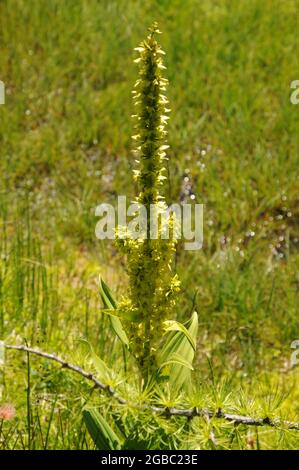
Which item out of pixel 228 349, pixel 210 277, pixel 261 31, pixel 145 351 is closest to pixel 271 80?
pixel 261 31

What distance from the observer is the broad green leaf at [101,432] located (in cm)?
250

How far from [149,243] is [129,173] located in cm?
329

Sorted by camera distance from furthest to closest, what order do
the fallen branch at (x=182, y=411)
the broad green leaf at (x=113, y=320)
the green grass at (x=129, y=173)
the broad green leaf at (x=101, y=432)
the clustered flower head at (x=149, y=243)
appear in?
the green grass at (x=129, y=173)
the broad green leaf at (x=113, y=320)
the broad green leaf at (x=101, y=432)
the clustered flower head at (x=149, y=243)
the fallen branch at (x=182, y=411)

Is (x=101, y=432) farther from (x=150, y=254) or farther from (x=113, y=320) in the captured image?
(x=150, y=254)

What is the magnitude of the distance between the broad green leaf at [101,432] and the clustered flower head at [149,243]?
0.70ft

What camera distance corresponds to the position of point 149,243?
2.31 meters

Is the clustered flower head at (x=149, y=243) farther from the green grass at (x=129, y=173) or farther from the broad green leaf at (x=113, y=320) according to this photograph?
the green grass at (x=129, y=173)

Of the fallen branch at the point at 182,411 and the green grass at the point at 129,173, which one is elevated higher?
the green grass at the point at 129,173

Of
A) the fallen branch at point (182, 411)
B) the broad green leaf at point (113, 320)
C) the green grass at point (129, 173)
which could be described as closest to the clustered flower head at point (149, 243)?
the broad green leaf at point (113, 320)

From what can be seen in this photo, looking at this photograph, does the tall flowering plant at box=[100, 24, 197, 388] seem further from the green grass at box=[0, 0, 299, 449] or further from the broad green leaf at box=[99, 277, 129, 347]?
the green grass at box=[0, 0, 299, 449]

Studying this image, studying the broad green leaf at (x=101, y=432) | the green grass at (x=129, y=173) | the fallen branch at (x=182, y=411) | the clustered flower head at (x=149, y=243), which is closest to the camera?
the fallen branch at (x=182, y=411)

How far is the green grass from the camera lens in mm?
3949

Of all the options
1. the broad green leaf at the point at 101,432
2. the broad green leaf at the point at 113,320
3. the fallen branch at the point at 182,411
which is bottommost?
the broad green leaf at the point at 101,432
